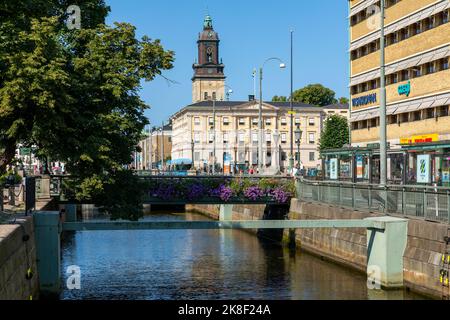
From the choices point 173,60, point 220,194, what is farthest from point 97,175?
point 220,194

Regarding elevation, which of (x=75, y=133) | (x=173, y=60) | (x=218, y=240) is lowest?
(x=218, y=240)

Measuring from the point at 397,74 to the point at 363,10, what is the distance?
27.7 ft

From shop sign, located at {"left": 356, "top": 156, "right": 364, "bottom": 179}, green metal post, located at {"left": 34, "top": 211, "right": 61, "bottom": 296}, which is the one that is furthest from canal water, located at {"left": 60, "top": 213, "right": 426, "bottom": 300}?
shop sign, located at {"left": 356, "top": 156, "right": 364, "bottom": 179}

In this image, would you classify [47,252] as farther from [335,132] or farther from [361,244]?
[335,132]

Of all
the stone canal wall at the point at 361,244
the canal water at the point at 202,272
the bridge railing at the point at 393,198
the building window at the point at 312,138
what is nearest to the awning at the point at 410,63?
the stone canal wall at the point at 361,244

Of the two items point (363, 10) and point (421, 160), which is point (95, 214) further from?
point (421, 160)

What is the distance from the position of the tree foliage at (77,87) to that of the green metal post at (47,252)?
4.83 metres

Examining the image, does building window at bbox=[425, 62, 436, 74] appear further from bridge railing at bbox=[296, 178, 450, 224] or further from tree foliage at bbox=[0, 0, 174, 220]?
tree foliage at bbox=[0, 0, 174, 220]

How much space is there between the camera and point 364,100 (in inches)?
2462

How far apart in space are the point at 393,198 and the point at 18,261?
530 inches

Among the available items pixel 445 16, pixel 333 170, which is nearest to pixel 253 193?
pixel 333 170

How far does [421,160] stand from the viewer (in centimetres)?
3111

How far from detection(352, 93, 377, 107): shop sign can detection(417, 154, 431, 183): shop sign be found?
96.8ft

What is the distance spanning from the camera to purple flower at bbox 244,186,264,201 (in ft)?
129
